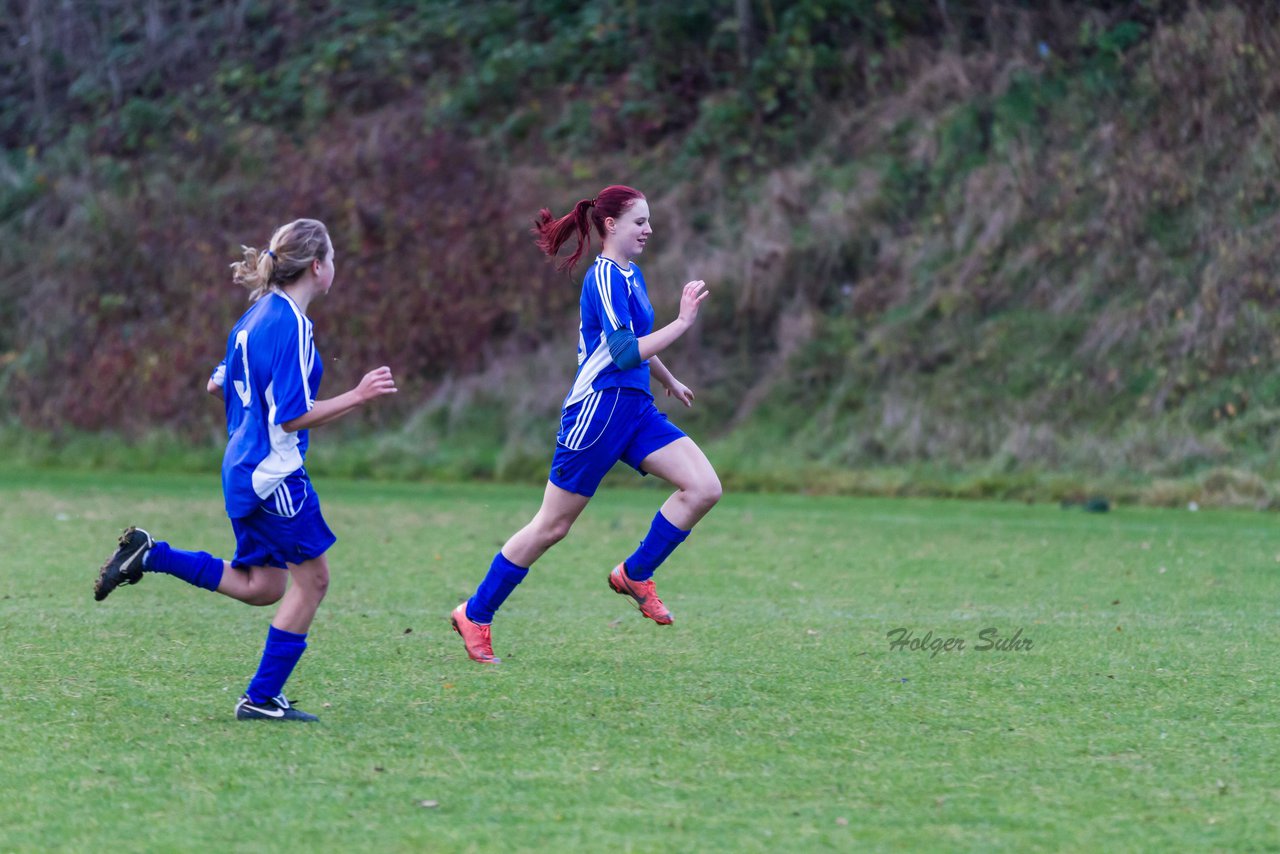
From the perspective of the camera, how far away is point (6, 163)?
79.4ft

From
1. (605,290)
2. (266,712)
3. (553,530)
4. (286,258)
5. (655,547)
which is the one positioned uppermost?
(286,258)

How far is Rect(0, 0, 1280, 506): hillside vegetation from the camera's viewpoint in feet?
Result: 52.9

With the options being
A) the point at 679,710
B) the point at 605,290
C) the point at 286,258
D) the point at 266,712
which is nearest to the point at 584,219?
the point at 605,290

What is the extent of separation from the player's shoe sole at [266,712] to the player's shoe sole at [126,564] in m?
0.59

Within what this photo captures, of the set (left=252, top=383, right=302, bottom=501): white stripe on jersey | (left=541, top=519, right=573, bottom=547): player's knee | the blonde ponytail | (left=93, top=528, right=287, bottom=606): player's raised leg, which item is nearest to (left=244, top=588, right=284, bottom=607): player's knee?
(left=93, top=528, right=287, bottom=606): player's raised leg

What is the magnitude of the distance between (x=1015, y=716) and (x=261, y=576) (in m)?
2.62

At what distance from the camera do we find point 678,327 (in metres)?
6.14

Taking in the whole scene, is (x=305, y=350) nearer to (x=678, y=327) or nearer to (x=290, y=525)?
(x=290, y=525)

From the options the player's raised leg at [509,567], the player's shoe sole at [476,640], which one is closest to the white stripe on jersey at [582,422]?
the player's raised leg at [509,567]

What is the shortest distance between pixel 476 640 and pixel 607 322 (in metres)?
1.39

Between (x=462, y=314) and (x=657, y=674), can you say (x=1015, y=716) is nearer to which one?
(x=657, y=674)

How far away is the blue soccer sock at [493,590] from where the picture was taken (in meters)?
6.52

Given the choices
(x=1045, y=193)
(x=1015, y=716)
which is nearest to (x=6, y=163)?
(x=1045, y=193)

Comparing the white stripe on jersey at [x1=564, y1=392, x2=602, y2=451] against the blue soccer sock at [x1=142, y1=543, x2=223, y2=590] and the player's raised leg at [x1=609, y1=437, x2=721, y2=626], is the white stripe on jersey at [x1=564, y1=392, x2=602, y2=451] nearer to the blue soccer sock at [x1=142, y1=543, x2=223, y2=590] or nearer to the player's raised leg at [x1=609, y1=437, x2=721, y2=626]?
the player's raised leg at [x1=609, y1=437, x2=721, y2=626]
